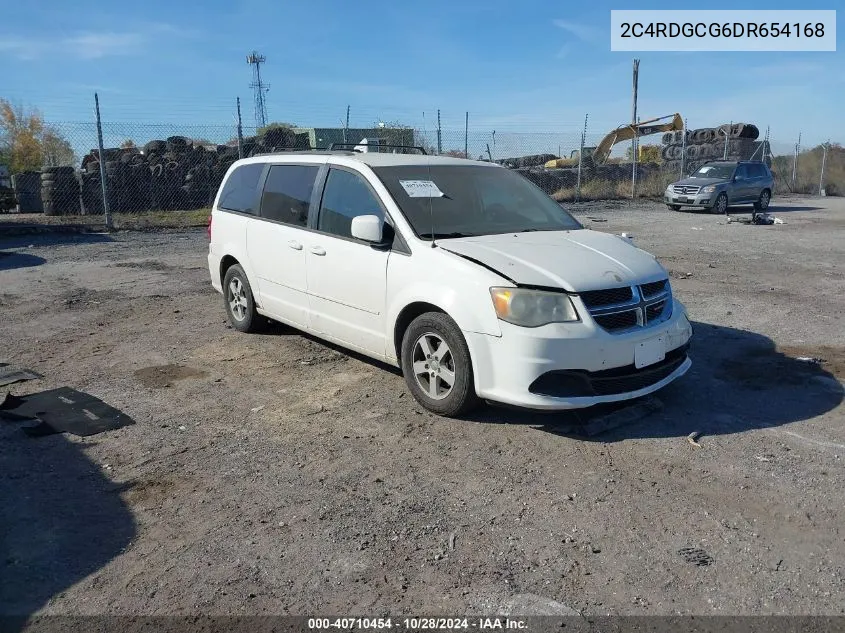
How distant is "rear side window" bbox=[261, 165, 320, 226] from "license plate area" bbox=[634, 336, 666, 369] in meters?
A: 2.88

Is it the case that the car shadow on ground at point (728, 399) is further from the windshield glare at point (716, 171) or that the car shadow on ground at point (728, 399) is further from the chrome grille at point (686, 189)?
the windshield glare at point (716, 171)

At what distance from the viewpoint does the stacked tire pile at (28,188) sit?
64.0 feet

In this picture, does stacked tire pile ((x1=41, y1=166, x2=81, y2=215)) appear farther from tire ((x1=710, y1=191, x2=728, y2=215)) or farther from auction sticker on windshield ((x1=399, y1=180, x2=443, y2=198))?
tire ((x1=710, y1=191, x2=728, y2=215))

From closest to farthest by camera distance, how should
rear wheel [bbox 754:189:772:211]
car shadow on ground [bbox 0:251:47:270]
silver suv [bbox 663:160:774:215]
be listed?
car shadow on ground [bbox 0:251:47:270] < silver suv [bbox 663:160:774:215] < rear wheel [bbox 754:189:772:211]

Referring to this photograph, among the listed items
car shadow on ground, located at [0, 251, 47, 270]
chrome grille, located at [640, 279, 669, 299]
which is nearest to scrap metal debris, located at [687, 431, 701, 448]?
chrome grille, located at [640, 279, 669, 299]

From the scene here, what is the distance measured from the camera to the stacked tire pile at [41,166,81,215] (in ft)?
58.1

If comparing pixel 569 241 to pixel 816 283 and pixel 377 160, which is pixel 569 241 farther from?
pixel 816 283

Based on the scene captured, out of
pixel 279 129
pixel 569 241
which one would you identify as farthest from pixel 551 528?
pixel 279 129

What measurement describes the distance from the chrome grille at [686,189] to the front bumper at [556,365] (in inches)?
738

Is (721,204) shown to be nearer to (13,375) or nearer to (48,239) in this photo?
(48,239)

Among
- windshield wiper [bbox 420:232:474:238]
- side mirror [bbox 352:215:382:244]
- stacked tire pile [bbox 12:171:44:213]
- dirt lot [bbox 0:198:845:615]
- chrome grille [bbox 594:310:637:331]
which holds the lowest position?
dirt lot [bbox 0:198:845:615]

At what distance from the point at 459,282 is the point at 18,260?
974 centimetres

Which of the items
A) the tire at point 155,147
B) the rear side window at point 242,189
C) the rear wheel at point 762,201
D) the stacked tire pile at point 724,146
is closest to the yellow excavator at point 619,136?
the stacked tire pile at point 724,146

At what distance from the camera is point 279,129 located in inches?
853
